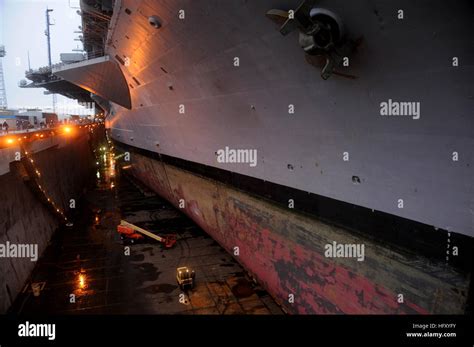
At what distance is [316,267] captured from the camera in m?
5.21

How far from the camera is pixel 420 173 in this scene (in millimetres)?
3439

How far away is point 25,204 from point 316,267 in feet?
26.6

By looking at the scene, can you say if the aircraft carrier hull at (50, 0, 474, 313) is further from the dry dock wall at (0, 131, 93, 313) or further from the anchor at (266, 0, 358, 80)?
the dry dock wall at (0, 131, 93, 313)

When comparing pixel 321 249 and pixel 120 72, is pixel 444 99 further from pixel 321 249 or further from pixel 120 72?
pixel 120 72

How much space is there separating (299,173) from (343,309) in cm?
216

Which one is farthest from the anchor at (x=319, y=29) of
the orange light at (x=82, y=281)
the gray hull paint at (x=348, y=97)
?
the orange light at (x=82, y=281)

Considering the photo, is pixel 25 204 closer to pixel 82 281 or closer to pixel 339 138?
pixel 82 281

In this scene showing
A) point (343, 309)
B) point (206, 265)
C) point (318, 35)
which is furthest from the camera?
point (206, 265)

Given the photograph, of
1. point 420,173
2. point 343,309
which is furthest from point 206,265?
point 420,173

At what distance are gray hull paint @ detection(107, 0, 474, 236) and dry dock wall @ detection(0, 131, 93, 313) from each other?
197 inches

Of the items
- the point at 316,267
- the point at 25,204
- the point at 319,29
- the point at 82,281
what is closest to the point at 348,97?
the point at 319,29

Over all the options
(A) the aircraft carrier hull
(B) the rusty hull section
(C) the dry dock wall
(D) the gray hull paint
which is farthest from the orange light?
(D) the gray hull paint

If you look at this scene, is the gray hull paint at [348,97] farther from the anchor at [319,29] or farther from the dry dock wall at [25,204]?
the dry dock wall at [25,204]

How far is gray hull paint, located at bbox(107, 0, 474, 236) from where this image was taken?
9.84ft
